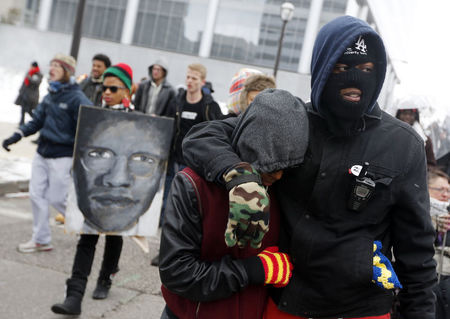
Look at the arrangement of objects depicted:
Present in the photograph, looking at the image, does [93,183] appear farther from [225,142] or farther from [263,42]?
[263,42]

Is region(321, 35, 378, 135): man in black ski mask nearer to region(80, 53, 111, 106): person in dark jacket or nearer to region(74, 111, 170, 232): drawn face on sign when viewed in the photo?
region(74, 111, 170, 232): drawn face on sign

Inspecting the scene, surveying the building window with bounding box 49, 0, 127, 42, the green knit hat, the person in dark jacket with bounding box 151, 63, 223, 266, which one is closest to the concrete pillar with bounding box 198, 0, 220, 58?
the building window with bounding box 49, 0, 127, 42

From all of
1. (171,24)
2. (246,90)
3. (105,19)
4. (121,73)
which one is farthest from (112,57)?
(246,90)

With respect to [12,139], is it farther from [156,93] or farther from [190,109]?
[156,93]

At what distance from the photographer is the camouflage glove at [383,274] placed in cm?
164

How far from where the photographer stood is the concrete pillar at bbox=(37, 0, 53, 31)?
35094mm

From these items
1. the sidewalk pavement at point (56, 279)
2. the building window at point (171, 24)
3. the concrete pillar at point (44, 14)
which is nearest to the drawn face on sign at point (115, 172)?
the sidewalk pavement at point (56, 279)

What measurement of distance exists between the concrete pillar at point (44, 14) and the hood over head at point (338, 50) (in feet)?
122

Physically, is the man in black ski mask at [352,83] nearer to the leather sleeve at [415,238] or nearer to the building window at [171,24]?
the leather sleeve at [415,238]

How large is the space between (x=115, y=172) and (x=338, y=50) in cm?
260

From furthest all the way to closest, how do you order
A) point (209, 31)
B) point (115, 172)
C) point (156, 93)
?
point (209, 31)
point (156, 93)
point (115, 172)

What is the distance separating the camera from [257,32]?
31.3 metres

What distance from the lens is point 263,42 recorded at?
31000 mm

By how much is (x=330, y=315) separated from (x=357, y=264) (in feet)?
0.74
